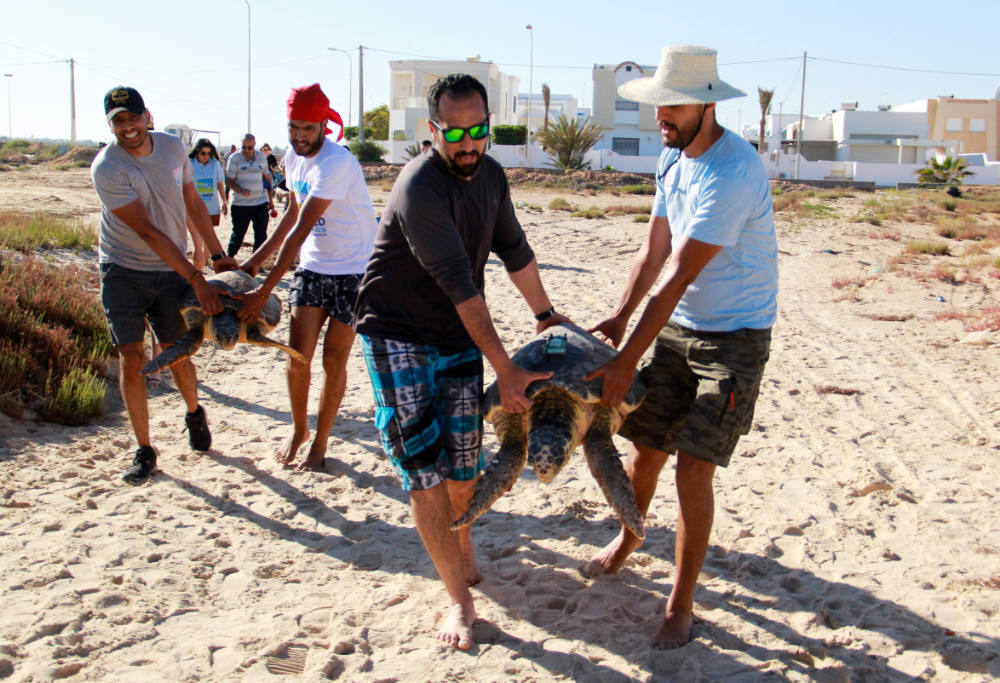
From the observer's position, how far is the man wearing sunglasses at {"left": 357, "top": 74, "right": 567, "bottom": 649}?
2.55m

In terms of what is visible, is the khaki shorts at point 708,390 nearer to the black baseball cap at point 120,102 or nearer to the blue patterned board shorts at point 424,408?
the blue patterned board shorts at point 424,408

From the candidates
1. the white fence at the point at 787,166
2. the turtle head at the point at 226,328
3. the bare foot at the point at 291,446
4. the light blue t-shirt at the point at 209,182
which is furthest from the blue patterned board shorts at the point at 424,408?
the white fence at the point at 787,166

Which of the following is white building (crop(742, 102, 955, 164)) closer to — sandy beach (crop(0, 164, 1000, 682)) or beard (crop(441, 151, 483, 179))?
sandy beach (crop(0, 164, 1000, 682))

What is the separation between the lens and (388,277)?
9.16ft

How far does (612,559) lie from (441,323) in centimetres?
129

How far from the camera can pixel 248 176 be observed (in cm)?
Answer: 947

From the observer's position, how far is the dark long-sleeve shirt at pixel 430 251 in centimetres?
254

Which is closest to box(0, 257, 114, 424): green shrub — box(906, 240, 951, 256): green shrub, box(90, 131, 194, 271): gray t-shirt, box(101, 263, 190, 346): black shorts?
box(101, 263, 190, 346): black shorts

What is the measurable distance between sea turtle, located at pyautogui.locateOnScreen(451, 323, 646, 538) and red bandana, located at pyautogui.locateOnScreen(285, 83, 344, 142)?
6.07 feet

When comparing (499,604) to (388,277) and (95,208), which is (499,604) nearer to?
(388,277)

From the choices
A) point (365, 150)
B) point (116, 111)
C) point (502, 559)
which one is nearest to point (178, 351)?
point (116, 111)

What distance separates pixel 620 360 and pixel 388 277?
854 millimetres

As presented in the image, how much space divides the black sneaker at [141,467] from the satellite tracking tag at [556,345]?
2539mm


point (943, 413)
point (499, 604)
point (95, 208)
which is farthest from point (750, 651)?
point (95, 208)
